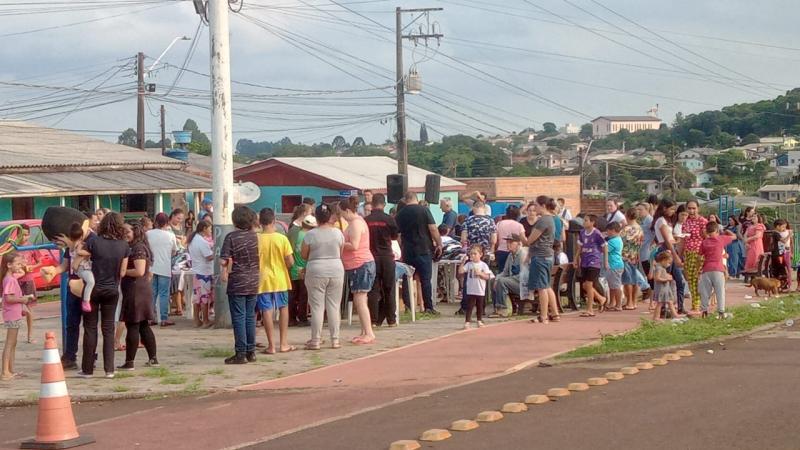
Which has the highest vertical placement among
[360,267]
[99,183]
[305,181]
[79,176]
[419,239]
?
[305,181]

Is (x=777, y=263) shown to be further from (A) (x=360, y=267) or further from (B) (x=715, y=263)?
(A) (x=360, y=267)

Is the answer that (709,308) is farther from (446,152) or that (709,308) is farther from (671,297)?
(446,152)

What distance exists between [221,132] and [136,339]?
4.29 metres

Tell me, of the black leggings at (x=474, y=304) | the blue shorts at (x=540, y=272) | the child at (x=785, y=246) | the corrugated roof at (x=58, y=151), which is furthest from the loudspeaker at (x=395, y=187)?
the corrugated roof at (x=58, y=151)

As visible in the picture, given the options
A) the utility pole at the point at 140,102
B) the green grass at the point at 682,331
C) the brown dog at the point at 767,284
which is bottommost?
the green grass at the point at 682,331

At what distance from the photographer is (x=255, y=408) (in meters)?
10.7

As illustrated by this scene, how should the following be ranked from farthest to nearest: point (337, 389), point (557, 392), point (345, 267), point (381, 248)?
point (381, 248) → point (345, 267) → point (337, 389) → point (557, 392)

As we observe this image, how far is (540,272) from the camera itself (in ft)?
53.9

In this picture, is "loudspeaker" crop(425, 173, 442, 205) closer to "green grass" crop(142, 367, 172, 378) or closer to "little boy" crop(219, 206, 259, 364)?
"little boy" crop(219, 206, 259, 364)

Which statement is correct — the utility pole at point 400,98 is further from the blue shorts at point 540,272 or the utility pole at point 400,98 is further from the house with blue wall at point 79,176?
the blue shorts at point 540,272

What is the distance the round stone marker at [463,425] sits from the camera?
30.1 ft

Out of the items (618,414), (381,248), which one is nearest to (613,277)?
(381,248)

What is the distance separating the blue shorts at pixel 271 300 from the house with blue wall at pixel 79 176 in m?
17.7

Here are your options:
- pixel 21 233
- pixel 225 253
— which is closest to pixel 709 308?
pixel 225 253
